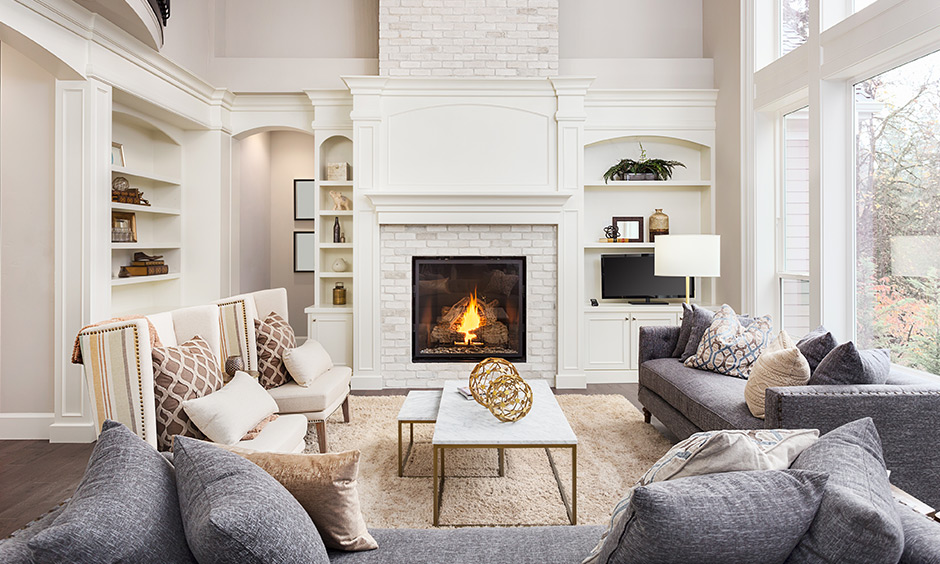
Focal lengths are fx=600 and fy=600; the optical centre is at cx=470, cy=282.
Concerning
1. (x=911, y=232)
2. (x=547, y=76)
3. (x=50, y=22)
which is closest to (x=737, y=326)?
(x=911, y=232)

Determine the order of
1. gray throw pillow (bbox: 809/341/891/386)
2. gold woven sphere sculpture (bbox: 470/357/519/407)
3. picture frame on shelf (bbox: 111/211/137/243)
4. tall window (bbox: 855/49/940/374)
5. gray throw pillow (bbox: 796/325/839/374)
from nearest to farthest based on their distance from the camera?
gray throw pillow (bbox: 809/341/891/386) → gray throw pillow (bbox: 796/325/839/374) → gold woven sphere sculpture (bbox: 470/357/519/407) → tall window (bbox: 855/49/940/374) → picture frame on shelf (bbox: 111/211/137/243)

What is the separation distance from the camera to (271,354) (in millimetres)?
3492

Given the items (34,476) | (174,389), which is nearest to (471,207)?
(174,389)

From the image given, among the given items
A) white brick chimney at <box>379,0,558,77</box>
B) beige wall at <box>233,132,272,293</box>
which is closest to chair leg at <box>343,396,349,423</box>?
beige wall at <box>233,132,272,293</box>

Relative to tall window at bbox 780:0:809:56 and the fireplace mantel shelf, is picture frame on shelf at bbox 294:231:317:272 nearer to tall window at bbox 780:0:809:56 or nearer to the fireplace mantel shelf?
the fireplace mantel shelf

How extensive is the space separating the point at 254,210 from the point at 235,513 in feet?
19.5

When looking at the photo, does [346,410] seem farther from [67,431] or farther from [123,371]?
[123,371]

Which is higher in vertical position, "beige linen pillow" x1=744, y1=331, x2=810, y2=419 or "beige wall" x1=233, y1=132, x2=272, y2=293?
"beige wall" x1=233, y1=132, x2=272, y2=293

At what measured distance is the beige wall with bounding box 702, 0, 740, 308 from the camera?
5195 mm

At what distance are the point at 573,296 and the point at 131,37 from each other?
153 inches

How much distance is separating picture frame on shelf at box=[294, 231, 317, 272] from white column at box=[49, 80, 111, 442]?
3.36m

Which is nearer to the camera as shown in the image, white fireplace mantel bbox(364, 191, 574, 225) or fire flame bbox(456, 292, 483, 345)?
white fireplace mantel bbox(364, 191, 574, 225)

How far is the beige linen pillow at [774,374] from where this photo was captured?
104 inches

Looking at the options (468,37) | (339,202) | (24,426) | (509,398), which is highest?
(468,37)
